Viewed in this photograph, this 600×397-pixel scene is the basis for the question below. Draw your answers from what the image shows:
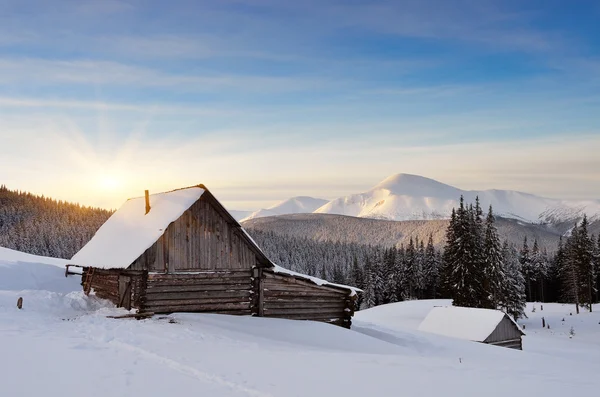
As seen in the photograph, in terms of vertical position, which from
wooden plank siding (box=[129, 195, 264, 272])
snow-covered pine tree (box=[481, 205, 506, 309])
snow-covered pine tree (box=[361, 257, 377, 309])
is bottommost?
snow-covered pine tree (box=[361, 257, 377, 309])

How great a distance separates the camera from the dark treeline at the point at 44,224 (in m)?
111

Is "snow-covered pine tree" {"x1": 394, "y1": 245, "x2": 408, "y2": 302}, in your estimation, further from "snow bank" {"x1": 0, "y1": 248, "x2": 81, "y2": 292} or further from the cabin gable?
"snow bank" {"x1": 0, "y1": 248, "x2": 81, "y2": 292}

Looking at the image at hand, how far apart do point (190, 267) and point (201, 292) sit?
1301mm

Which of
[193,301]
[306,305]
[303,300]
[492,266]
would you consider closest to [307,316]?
[306,305]

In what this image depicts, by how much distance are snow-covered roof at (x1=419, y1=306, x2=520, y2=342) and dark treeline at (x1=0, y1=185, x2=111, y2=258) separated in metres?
89.9

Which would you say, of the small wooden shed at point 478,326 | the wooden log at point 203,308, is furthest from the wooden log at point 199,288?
the small wooden shed at point 478,326

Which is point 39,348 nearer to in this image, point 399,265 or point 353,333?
point 353,333

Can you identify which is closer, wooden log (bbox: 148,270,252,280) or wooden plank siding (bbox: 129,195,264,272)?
wooden log (bbox: 148,270,252,280)

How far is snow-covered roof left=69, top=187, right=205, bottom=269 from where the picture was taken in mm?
21312

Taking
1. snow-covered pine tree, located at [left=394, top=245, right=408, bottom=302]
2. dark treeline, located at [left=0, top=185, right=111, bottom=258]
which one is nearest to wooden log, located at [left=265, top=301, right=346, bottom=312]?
snow-covered pine tree, located at [left=394, top=245, right=408, bottom=302]

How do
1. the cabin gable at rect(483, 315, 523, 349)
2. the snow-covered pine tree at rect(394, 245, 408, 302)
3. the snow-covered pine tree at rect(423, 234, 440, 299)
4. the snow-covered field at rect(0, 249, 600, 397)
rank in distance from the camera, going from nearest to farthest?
the snow-covered field at rect(0, 249, 600, 397) → the cabin gable at rect(483, 315, 523, 349) → the snow-covered pine tree at rect(394, 245, 408, 302) → the snow-covered pine tree at rect(423, 234, 440, 299)

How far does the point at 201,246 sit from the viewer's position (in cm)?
2256

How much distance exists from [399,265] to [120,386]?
86725mm

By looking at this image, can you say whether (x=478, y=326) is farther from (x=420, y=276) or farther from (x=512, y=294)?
(x=420, y=276)
